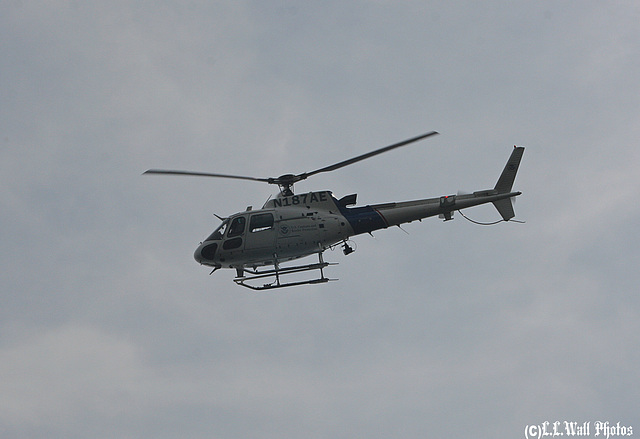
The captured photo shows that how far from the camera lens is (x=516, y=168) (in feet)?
88.8

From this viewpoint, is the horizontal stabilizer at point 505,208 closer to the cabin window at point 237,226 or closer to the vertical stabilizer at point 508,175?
the vertical stabilizer at point 508,175

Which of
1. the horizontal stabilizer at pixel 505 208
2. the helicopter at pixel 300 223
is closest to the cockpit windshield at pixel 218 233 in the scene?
the helicopter at pixel 300 223

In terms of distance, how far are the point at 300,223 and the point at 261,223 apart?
1.39 meters

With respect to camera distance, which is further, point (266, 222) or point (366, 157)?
point (266, 222)

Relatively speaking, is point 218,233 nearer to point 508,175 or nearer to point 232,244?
point 232,244

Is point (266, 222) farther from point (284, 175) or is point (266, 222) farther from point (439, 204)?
point (439, 204)

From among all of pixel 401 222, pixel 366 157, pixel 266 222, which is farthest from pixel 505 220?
pixel 266 222

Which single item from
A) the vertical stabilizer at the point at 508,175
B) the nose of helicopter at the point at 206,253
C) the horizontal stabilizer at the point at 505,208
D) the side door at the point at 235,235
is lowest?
the nose of helicopter at the point at 206,253

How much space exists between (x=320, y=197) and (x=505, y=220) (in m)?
6.73

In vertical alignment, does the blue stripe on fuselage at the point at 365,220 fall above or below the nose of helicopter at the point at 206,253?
above

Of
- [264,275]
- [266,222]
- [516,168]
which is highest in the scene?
[516,168]

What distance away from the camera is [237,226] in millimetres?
26250

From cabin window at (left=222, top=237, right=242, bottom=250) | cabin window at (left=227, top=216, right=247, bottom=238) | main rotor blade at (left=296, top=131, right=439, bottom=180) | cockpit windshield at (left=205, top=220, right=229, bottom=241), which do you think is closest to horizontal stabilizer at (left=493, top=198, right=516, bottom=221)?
main rotor blade at (left=296, top=131, right=439, bottom=180)

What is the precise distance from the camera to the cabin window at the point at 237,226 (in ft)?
85.8
